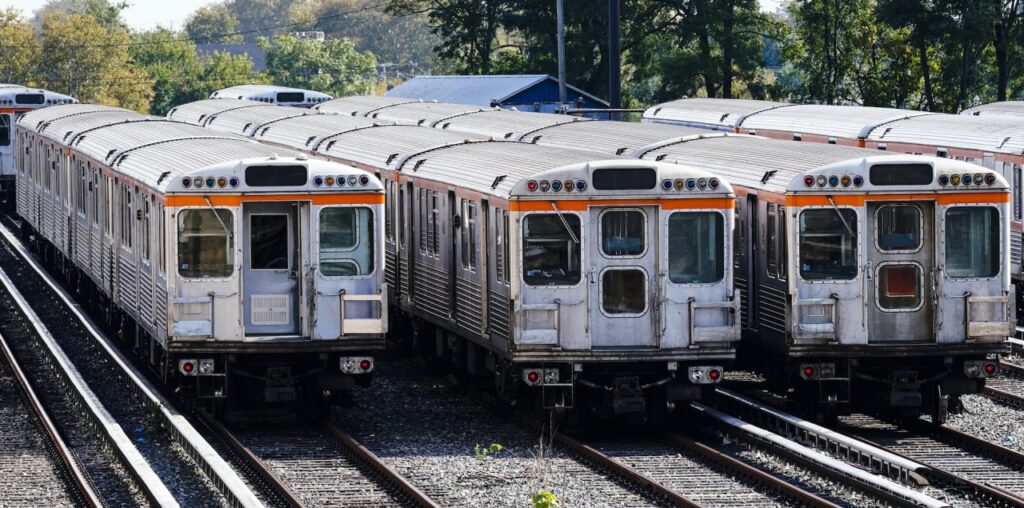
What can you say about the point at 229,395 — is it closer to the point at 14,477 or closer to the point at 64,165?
the point at 14,477

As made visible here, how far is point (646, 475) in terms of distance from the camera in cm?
1562

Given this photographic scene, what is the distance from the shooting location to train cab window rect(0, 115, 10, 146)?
4344cm

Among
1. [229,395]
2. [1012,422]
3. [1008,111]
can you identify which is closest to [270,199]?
[229,395]

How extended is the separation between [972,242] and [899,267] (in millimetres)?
677

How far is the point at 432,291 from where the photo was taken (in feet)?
66.9

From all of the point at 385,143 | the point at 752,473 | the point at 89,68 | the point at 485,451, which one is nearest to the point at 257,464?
the point at 485,451

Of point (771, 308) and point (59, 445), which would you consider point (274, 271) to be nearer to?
point (59, 445)

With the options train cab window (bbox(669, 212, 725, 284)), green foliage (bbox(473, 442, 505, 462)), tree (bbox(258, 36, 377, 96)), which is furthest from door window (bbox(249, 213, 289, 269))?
tree (bbox(258, 36, 377, 96))

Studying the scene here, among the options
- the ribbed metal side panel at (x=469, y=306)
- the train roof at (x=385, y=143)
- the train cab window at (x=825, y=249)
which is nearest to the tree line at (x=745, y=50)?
the train roof at (x=385, y=143)

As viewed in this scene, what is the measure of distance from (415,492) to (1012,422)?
6.45 meters

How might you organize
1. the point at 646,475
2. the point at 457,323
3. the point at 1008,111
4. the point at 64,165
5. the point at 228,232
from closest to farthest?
1. the point at 646,475
2. the point at 228,232
3. the point at 457,323
4. the point at 64,165
5. the point at 1008,111

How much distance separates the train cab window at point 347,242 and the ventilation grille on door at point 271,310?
47 cm

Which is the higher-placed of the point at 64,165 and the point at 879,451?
the point at 64,165

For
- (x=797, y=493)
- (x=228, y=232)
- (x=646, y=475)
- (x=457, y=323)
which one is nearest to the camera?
(x=797, y=493)
